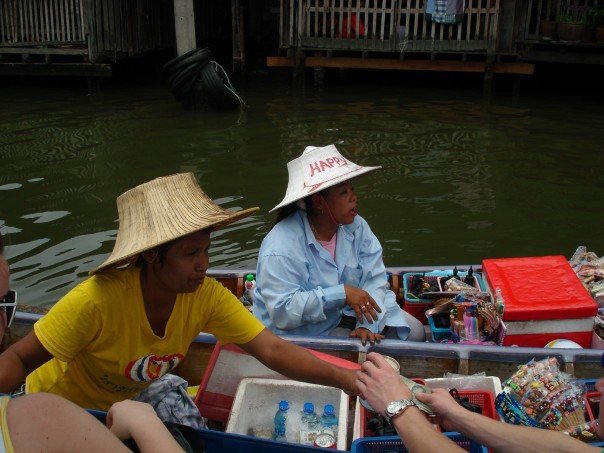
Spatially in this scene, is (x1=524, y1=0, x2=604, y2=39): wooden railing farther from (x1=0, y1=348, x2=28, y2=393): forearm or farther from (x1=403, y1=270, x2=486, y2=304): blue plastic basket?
(x1=0, y1=348, x2=28, y2=393): forearm

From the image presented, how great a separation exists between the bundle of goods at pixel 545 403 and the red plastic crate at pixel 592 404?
139 mm

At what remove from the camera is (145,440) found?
207cm

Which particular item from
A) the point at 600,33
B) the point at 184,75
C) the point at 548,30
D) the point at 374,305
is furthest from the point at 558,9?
the point at 374,305

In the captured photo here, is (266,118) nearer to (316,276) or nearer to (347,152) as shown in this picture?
(347,152)

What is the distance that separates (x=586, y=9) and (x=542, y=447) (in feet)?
39.3

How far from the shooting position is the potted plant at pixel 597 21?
11.9 m

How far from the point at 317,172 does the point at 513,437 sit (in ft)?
6.45

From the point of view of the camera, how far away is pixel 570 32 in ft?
40.2

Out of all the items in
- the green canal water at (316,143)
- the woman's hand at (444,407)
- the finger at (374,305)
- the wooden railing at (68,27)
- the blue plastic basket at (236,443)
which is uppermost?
the wooden railing at (68,27)

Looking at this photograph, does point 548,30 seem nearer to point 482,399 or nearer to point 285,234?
point 285,234

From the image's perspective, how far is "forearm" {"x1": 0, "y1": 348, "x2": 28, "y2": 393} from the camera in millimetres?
2398

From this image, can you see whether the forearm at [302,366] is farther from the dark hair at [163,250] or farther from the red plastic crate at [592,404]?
the red plastic crate at [592,404]

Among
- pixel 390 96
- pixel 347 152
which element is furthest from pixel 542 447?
pixel 390 96

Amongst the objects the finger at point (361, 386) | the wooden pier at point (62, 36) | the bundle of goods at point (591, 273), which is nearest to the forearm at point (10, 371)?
the finger at point (361, 386)
